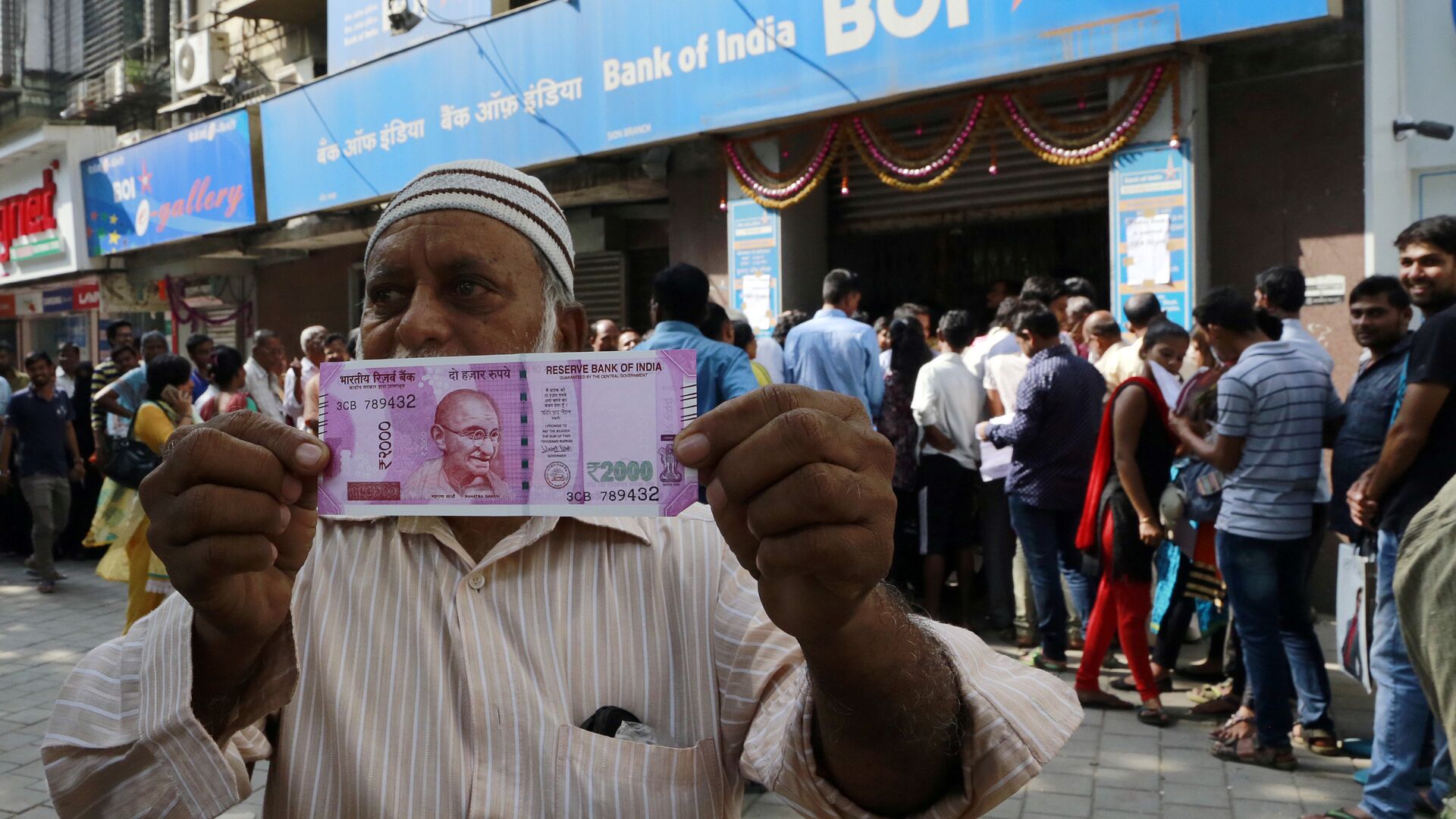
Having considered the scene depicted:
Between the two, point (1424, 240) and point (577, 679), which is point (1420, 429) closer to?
point (1424, 240)

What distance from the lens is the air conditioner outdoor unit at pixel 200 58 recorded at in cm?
1673

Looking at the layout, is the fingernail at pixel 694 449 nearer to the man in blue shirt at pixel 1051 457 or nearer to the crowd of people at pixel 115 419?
the man in blue shirt at pixel 1051 457

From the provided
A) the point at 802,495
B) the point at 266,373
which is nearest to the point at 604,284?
the point at 266,373

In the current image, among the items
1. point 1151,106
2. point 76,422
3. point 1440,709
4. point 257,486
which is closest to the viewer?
point 257,486

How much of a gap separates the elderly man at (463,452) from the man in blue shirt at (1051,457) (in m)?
4.27

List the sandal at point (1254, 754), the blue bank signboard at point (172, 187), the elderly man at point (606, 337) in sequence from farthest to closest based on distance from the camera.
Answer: the blue bank signboard at point (172, 187), the elderly man at point (606, 337), the sandal at point (1254, 754)

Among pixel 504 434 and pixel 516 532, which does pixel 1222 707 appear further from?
pixel 504 434

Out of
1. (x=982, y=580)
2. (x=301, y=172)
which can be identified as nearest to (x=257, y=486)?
(x=982, y=580)

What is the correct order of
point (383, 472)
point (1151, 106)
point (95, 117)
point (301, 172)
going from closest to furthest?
point (383, 472), point (1151, 106), point (301, 172), point (95, 117)

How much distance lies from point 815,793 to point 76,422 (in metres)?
10.5

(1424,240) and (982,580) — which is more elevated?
(1424,240)

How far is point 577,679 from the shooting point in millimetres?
1564

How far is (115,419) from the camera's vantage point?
26.7 ft

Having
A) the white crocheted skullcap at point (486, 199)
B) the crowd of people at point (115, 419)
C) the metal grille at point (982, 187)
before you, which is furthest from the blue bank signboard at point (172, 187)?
the white crocheted skullcap at point (486, 199)
